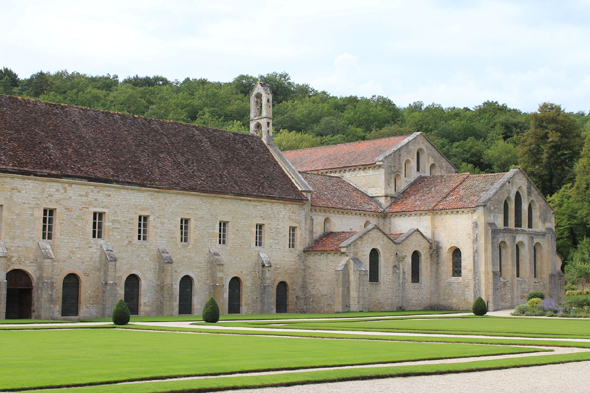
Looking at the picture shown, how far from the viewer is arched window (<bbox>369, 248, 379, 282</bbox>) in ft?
165

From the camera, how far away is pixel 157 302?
139ft

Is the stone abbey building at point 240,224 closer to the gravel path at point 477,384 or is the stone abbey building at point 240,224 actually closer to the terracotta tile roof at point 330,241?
the terracotta tile roof at point 330,241

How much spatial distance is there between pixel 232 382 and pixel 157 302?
28681mm

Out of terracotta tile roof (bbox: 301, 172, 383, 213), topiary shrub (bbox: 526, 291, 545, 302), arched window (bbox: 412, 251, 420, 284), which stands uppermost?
terracotta tile roof (bbox: 301, 172, 383, 213)

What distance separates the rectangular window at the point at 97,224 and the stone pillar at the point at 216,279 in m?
7.57

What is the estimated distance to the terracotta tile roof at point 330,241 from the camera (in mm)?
50000

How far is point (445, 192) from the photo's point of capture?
56469mm

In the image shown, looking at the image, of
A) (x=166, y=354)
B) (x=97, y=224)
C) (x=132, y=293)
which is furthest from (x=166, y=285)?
(x=166, y=354)

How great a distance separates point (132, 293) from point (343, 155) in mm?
27289

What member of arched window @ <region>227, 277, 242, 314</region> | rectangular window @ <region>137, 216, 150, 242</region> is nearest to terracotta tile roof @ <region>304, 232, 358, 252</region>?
arched window @ <region>227, 277, 242, 314</region>

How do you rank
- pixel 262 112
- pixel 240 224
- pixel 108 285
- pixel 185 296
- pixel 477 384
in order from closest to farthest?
pixel 477 384 < pixel 108 285 < pixel 185 296 < pixel 240 224 < pixel 262 112

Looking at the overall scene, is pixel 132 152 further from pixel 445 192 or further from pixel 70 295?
pixel 445 192

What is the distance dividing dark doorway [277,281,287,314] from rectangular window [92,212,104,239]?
1403cm

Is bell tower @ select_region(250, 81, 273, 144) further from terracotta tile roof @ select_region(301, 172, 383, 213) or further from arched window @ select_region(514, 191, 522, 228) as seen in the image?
arched window @ select_region(514, 191, 522, 228)
